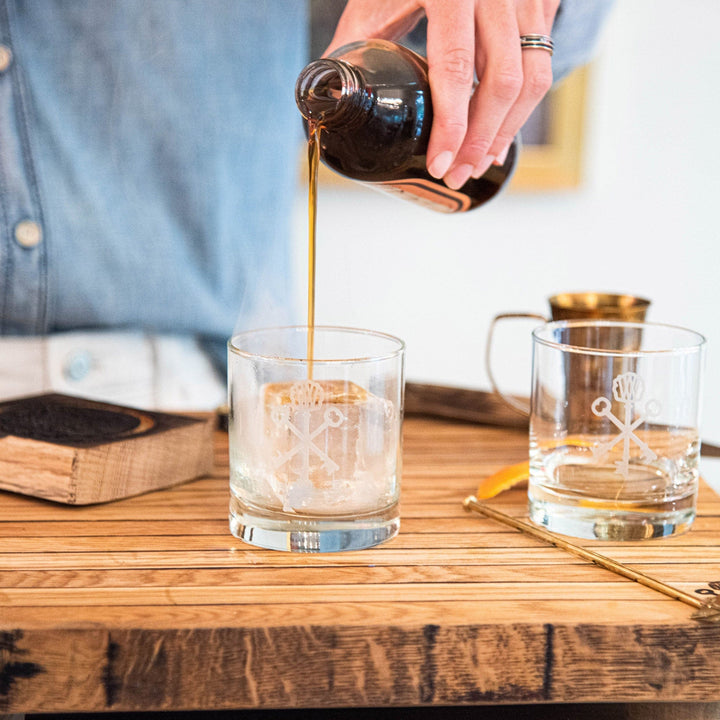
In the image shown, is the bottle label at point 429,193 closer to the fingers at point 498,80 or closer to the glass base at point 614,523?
the fingers at point 498,80

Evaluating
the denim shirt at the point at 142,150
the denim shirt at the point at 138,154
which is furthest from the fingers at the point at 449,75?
the denim shirt at the point at 138,154

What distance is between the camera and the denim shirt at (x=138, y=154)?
1.27 metres

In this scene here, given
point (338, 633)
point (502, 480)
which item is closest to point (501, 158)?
point (502, 480)

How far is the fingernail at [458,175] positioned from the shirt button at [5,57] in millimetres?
638

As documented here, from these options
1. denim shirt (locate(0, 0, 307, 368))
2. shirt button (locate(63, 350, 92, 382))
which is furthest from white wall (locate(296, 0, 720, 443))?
shirt button (locate(63, 350, 92, 382))

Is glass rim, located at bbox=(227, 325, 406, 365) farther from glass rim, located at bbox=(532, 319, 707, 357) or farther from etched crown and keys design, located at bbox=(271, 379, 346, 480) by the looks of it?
glass rim, located at bbox=(532, 319, 707, 357)

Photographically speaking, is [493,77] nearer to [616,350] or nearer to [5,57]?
[616,350]

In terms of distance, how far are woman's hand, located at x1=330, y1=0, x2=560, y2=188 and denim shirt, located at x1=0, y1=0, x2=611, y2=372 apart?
28 centimetres

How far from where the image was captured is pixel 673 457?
2.64 feet

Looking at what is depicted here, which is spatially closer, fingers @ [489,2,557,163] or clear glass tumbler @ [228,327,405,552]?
clear glass tumbler @ [228,327,405,552]

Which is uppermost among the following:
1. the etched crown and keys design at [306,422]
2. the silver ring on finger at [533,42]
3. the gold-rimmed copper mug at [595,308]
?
the silver ring on finger at [533,42]

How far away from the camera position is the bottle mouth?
783mm

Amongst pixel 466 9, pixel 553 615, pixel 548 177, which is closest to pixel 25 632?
pixel 553 615

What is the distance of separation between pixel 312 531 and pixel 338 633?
14 cm
